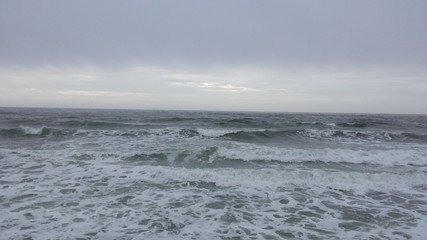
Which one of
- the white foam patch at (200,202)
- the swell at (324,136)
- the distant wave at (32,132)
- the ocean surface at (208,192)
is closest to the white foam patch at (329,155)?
the ocean surface at (208,192)

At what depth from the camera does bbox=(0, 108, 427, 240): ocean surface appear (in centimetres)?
544

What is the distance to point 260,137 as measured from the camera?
18.2 metres

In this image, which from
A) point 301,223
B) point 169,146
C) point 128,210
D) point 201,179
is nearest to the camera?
point 301,223

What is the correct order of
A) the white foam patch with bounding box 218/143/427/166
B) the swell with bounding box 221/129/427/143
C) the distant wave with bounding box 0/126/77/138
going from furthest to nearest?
the swell with bounding box 221/129/427/143, the distant wave with bounding box 0/126/77/138, the white foam patch with bounding box 218/143/427/166

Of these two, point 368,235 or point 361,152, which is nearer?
point 368,235

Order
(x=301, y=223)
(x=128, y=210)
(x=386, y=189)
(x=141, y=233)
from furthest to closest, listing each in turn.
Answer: (x=386, y=189) → (x=128, y=210) → (x=301, y=223) → (x=141, y=233)

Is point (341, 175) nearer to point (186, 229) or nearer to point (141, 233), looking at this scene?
point (186, 229)

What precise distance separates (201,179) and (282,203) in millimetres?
2728

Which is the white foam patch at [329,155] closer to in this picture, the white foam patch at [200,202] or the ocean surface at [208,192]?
the ocean surface at [208,192]

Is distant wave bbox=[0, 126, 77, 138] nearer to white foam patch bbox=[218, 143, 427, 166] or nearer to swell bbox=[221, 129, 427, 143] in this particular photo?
swell bbox=[221, 129, 427, 143]

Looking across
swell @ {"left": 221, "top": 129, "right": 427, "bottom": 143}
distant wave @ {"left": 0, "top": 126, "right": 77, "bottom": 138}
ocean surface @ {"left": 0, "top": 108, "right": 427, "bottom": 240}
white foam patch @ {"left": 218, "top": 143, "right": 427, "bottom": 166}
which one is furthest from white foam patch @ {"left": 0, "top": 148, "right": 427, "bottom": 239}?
distant wave @ {"left": 0, "top": 126, "right": 77, "bottom": 138}

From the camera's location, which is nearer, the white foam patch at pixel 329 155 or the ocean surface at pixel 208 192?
the ocean surface at pixel 208 192

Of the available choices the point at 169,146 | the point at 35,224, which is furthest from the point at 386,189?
the point at 169,146

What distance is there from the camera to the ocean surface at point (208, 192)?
214 inches
